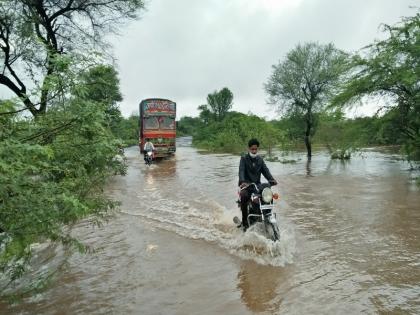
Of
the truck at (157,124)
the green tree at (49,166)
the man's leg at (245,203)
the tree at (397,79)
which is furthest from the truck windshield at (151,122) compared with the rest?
the green tree at (49,166)

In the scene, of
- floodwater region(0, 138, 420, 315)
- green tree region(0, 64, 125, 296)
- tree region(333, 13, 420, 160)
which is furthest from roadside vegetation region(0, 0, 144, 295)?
tree region(333, 13, 420, 160)

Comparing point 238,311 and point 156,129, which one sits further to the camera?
point 156,129

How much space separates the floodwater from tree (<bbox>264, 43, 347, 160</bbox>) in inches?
A: 747

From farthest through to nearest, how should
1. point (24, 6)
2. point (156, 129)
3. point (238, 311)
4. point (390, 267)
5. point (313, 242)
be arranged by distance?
point (156, 129) < point (24, 6) < point (313, 242) < point (390, 267) < point (238, 311)

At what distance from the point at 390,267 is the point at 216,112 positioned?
74397mm

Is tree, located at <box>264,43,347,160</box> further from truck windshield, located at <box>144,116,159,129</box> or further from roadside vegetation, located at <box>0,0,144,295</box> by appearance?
roadside vegetation, located at <box>0,0,144,295</box>

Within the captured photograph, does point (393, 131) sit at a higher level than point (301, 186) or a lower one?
higher

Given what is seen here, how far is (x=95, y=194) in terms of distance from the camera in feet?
20.4

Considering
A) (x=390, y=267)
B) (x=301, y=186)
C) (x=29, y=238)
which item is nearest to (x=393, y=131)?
(x=301, y=186)

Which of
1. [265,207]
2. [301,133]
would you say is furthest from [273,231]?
[301,133]

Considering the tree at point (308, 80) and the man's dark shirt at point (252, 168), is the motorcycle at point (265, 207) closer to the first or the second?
the man's dark shirt at point (252, 168)

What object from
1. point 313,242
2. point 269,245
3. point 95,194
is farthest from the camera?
point 313,242

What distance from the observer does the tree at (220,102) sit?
7975cm

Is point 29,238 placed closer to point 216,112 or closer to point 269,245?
point 269,245
